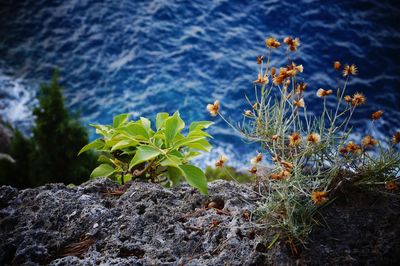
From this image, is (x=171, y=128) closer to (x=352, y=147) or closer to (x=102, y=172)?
(x=102, y=172)

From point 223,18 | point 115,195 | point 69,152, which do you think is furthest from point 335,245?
point 223,18

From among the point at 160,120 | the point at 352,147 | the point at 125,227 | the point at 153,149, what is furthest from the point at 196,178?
the point at 352,147

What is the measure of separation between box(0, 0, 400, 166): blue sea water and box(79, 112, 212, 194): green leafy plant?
527 cm

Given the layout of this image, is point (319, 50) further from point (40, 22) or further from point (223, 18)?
point (40, 22)

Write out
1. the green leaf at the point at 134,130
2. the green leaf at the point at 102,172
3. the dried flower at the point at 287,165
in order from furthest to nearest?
the green leaf at the point at 102,172 → the green leaf at the point at 134,130 → the dried flower at the point at 287,165

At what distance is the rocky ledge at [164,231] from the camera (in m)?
1.45

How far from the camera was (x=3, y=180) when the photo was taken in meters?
4.93

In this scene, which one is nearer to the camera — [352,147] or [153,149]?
[352,147]

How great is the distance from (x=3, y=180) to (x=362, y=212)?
4.75m

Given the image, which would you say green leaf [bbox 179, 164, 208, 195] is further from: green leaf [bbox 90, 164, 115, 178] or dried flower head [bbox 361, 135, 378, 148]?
dried flower head [bbox 361, 135, 378, 148]

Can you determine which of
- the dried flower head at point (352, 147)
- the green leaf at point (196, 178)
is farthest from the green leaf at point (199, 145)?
the dried flower head at point (352, 147)

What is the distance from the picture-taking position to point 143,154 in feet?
5.91

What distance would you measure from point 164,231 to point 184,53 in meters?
8.38

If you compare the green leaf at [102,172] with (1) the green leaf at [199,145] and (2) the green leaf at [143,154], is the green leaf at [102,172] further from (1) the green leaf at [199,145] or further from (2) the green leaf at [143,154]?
(1) the green leaf at [199,145]
